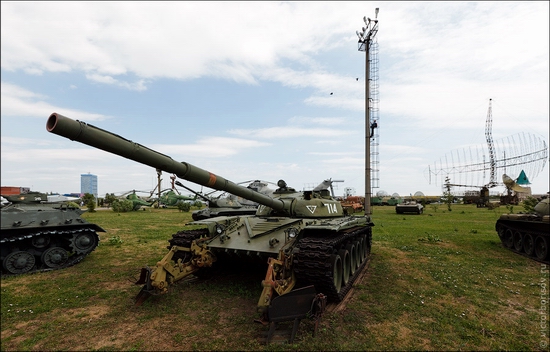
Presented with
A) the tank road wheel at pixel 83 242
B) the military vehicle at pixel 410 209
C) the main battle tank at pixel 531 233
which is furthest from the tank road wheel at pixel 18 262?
the military vehicle at pixel 410 209

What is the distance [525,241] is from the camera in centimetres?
1203

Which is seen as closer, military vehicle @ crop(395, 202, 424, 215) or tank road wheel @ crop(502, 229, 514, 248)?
tank road wheel @ crop(502, 229, 514, 248)

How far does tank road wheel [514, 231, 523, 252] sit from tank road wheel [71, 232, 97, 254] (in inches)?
583

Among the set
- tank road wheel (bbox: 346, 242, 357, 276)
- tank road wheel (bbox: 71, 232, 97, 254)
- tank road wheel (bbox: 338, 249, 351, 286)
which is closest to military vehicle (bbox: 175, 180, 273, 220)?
tank road wheel (bbox: 71, 232, 97, 254)

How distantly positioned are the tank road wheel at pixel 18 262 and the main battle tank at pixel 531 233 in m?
14.9

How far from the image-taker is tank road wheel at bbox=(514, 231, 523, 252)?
481 inches

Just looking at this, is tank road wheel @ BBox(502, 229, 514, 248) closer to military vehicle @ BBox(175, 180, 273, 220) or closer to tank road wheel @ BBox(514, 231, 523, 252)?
tank road wheel @ BBox(514, 231, 523, 252)

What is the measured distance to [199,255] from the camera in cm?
714

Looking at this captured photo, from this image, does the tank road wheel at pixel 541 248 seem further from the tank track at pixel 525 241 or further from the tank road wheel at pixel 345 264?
the tank road wheel at pixel 345 264

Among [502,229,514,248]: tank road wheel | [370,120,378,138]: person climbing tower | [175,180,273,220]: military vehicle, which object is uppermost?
[370,120,378,138]: person climbing tower

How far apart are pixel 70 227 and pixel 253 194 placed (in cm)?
641

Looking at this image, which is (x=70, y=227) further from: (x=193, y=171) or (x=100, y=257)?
(x=193, y=171)

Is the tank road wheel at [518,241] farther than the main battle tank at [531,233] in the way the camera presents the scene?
Yes

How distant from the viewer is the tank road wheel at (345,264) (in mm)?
6977
